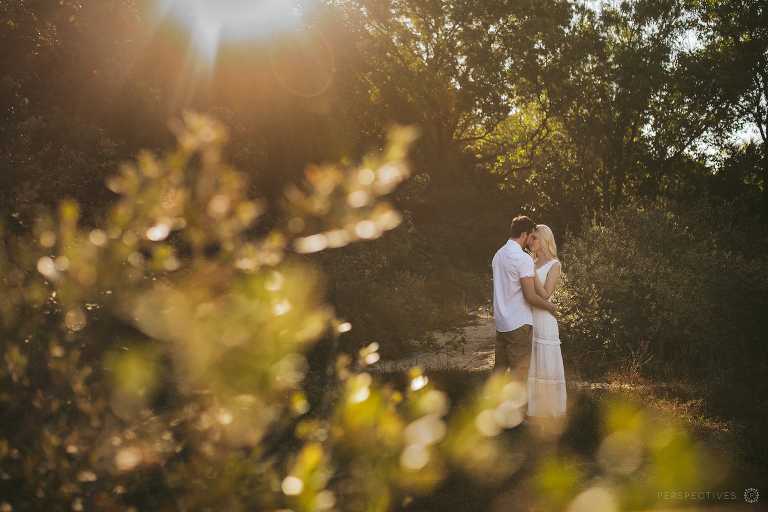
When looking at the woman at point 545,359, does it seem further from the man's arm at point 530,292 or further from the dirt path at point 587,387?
the man's arm at point 530,292

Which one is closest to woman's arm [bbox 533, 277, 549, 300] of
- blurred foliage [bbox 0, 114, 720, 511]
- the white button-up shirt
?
the white button-up shirt

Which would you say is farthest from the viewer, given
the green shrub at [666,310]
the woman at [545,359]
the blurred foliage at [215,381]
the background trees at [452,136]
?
the green shrub at [666,310]

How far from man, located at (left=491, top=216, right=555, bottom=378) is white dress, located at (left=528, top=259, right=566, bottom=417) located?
10cm

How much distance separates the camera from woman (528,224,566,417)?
277 inches

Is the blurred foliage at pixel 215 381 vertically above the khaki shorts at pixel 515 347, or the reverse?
the blurred foliage at pixel 215 381

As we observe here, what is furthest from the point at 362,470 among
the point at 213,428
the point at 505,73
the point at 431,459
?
the point at 505,73

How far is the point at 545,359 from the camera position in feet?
23.1

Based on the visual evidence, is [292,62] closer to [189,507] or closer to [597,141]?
[189,507]

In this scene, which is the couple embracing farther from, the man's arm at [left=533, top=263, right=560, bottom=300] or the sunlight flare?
the sunlight flare

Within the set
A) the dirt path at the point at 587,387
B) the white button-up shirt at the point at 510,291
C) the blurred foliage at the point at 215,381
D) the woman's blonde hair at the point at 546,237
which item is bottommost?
the dirt path at the point at 587,387

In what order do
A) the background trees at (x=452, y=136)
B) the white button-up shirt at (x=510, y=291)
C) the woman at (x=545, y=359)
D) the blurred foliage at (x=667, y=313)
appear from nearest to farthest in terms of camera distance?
1. the white button-up shirt at (x=510, y=291)
2. the woman at (x=545, y=359)
3. the background trees at (x=452, y=136)
4. the blurred foliage at (x=667, y=313)

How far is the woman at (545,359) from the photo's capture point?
7023 millimetres

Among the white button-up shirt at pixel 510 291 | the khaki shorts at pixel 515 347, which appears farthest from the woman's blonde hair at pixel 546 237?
the khaki shorts at pixel 515 347

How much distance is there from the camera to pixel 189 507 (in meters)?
Answer: 1.95
